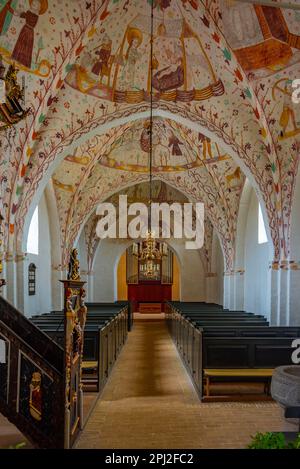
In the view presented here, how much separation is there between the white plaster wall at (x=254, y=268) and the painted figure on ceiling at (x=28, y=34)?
369 inches

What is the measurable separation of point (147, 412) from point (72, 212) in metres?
10.1

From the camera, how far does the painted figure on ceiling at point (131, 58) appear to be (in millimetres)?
9766

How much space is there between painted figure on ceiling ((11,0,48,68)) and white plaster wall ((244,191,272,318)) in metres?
9.37

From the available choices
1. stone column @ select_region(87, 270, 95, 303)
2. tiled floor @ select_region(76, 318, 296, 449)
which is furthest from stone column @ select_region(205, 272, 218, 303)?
tiled floor @ select_region(76, 318, 296, 449)

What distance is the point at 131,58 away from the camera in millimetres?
10328

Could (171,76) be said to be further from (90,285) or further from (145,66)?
(90,285)

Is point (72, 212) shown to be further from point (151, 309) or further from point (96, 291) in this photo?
point (151, 309)

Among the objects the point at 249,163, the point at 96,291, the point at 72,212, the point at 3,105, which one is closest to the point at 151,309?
the point at 96,291

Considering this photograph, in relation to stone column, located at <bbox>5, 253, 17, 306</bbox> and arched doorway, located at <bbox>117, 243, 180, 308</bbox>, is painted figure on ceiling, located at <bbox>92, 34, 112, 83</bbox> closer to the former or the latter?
stone column, located at <bbox>5, 253, 17, 306</bbox>

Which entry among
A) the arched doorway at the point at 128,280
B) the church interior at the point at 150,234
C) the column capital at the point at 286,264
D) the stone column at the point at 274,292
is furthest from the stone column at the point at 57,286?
the arched doorway at the point at 128,280

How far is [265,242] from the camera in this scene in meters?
14.4

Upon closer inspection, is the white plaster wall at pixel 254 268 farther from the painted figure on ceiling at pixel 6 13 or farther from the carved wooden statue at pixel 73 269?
the painted figure on ceiling at pixel 6 13

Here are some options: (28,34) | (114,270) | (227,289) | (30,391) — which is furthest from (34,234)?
(30,391)

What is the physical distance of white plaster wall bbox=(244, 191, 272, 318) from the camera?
14.5m
